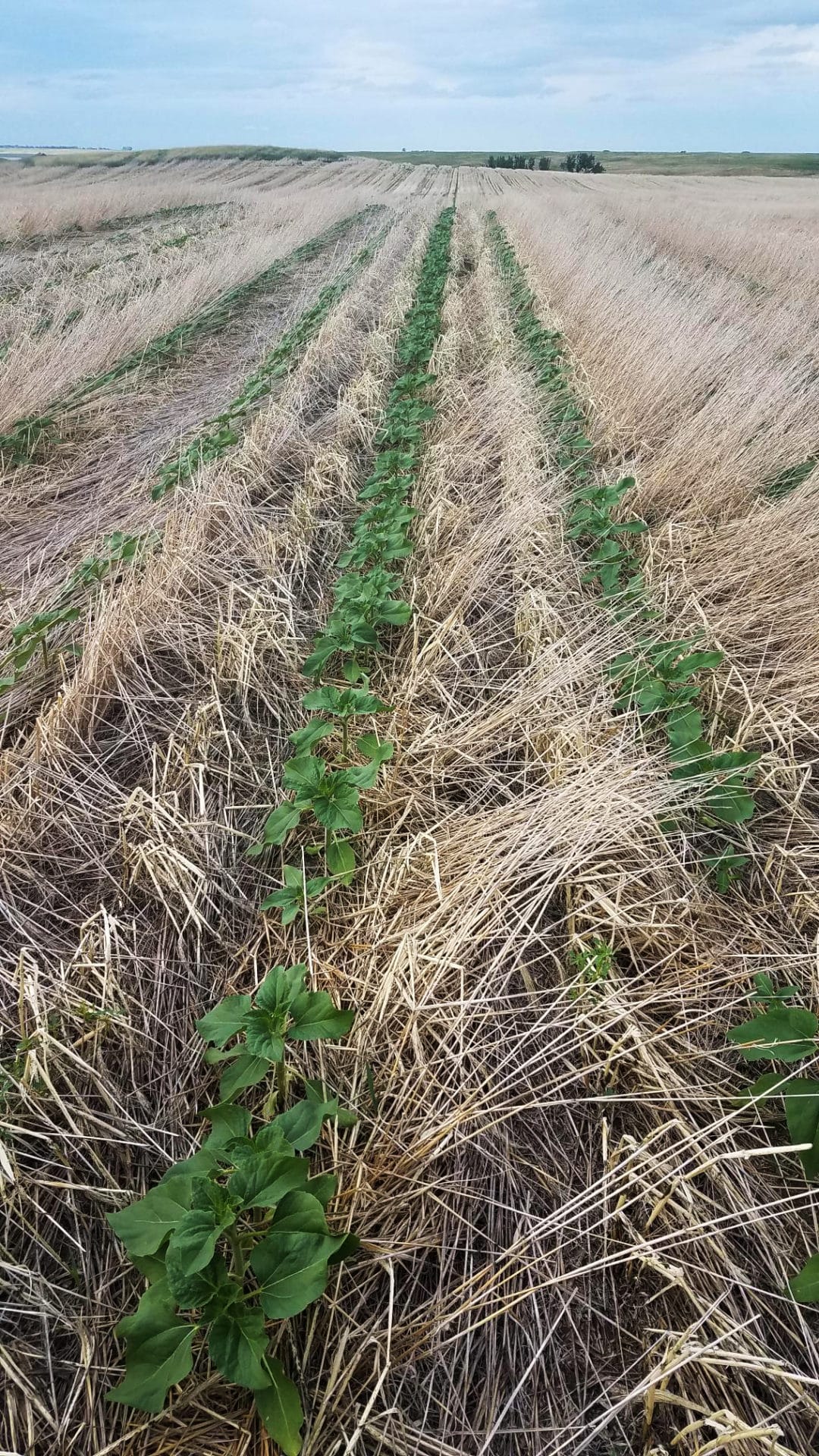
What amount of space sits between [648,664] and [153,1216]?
2374 millimetres

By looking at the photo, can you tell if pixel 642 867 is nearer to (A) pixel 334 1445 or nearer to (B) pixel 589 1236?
(B) pixel 589 1236

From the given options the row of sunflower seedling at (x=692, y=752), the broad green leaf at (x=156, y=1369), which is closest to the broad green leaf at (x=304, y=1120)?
the broad green leaf at (x=156, y=1369)

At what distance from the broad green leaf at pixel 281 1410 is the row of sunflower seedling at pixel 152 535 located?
230cm

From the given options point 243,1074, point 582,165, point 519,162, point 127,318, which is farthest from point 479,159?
point 243,1074

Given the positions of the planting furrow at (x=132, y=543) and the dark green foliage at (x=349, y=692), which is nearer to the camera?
the dark green foliage at (x=349, y=692)

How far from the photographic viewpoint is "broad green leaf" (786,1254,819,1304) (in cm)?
130

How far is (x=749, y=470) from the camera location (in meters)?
4.67

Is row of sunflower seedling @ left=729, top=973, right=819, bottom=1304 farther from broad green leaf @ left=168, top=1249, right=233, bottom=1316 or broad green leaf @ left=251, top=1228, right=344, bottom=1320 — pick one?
broad green leaf @ left=168, top=1249, right=233, bottom=1316

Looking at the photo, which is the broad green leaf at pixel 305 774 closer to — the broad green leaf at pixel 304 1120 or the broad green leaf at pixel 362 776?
the broad green leaf at pixel 362 776

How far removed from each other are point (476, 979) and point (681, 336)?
21.1 feet

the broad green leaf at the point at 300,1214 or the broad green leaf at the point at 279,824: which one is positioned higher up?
the broad green leaf at the point at 279,824

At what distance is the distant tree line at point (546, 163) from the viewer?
58.0m

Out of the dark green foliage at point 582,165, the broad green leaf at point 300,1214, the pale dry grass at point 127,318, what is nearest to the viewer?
the broad green leaf at point 300,1214

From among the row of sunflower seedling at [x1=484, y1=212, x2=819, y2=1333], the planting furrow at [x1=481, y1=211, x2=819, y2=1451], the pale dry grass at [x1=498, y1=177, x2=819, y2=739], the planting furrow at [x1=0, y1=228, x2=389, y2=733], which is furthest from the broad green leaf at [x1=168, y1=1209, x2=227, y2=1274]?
the pale dry grass at [x1=498, y1=177, x2=819, y2=739]
